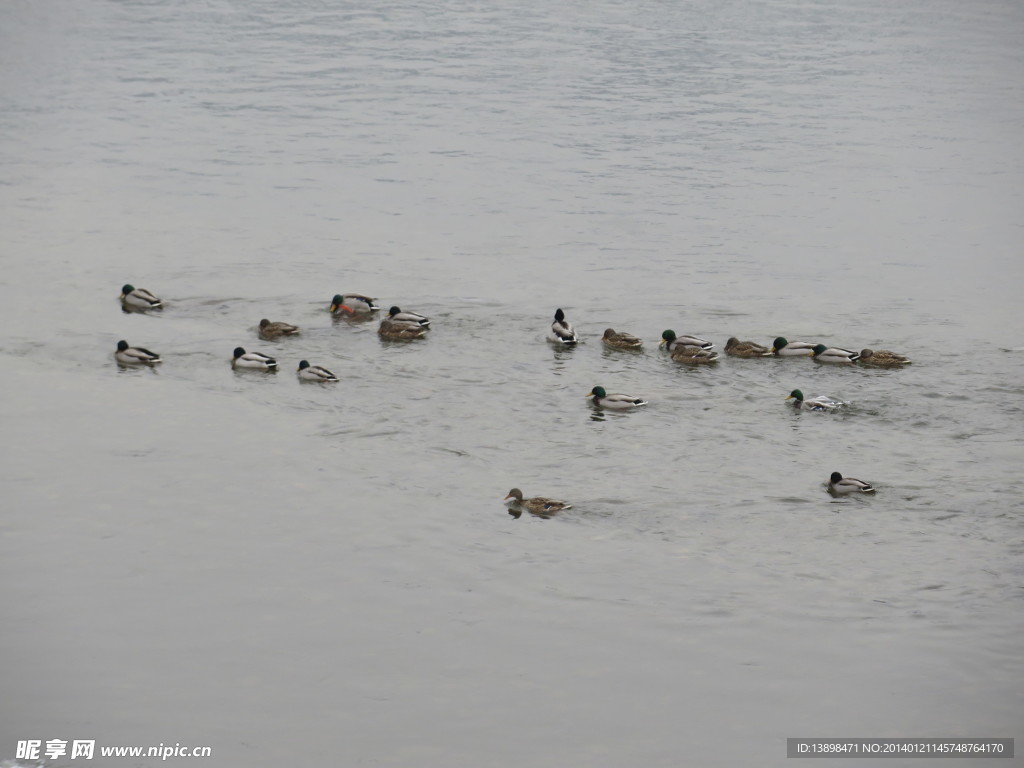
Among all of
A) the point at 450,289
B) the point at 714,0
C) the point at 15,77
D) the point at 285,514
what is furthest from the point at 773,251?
the point at 714,0

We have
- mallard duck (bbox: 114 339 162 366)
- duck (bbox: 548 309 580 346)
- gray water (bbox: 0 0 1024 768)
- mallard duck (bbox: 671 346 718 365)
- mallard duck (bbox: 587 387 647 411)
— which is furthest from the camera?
duck (bbox: 548 309 580 346)

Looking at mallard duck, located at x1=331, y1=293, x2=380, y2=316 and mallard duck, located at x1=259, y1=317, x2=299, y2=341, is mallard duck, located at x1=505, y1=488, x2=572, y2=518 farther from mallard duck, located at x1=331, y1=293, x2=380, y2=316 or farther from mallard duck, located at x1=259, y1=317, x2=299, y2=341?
mallard duck, located at x1=331, y1=293, x2=380, y2=316

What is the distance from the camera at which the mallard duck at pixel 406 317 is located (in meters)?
24.5

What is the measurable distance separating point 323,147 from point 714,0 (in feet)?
83.0

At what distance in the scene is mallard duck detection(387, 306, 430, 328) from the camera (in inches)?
965

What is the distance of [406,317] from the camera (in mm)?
24562

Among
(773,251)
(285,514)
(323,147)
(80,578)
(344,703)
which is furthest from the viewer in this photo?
(323,147)

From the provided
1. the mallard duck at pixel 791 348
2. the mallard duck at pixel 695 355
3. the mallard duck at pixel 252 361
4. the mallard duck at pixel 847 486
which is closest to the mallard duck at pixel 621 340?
the mallard duck at pixel 695 355

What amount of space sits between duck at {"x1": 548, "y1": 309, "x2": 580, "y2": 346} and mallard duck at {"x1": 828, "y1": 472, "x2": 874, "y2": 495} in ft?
21.9

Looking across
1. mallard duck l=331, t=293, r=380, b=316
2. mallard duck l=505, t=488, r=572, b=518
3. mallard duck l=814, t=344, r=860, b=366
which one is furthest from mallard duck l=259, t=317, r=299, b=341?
mallard duck l=814, t=344, r=860, b=366

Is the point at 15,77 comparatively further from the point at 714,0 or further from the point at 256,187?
the point at 714,0

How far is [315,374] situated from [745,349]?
23.1 feet

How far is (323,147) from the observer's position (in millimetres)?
38000

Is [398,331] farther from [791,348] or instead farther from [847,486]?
[847,486]
